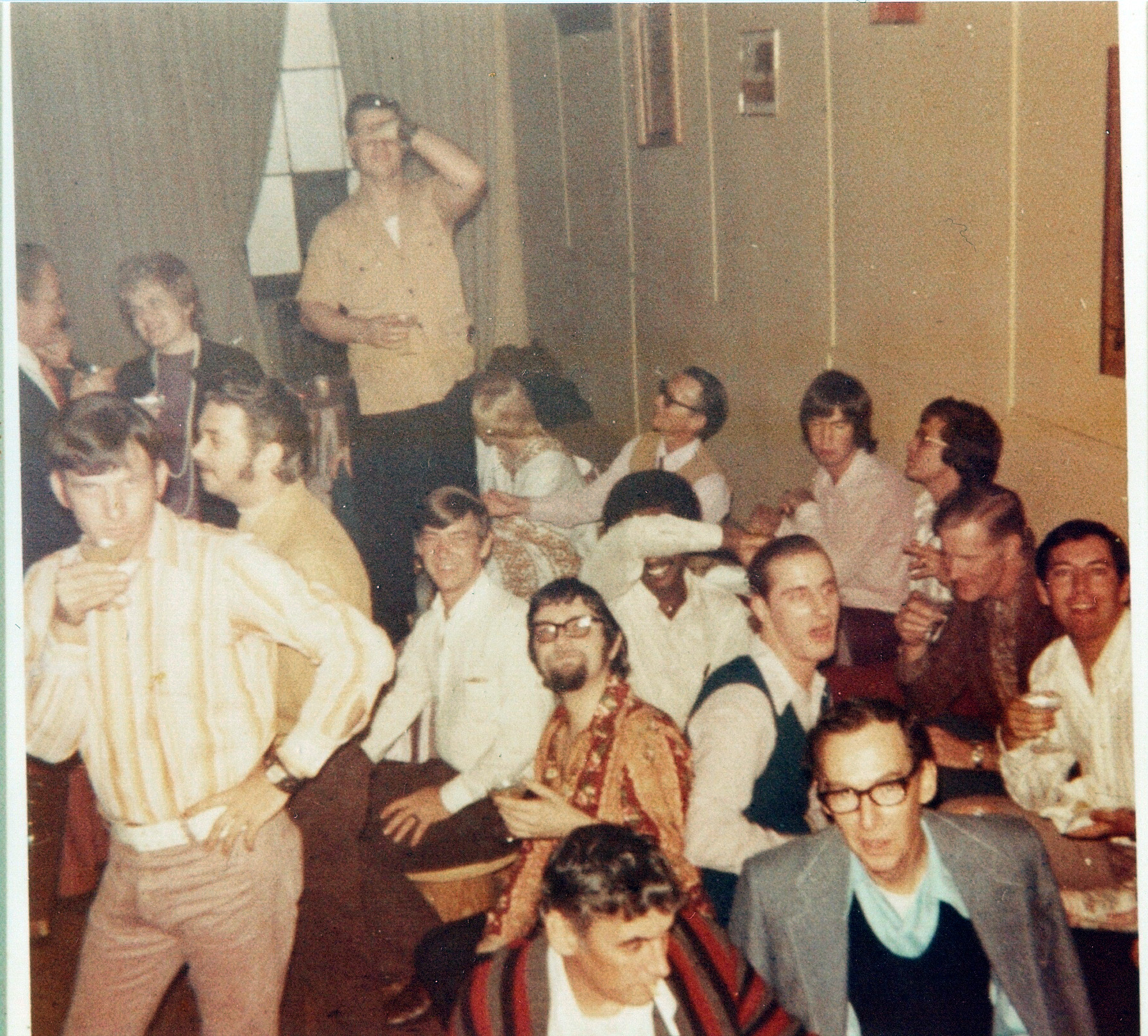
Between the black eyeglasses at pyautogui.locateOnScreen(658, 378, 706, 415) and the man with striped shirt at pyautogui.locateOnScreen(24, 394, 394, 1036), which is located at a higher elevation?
the black eyeglasses at pyautogui.locateOnScreen(658, 378, 706, 415)

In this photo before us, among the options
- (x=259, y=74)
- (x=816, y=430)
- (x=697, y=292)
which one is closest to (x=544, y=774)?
(x=816, y=430)

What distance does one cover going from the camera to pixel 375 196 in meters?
3.16

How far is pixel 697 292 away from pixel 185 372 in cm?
133

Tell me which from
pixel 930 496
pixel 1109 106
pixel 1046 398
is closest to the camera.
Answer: pixel 1109 106

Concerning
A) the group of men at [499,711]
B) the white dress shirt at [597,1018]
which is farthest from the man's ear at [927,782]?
the white dress shirt at [597,1018]

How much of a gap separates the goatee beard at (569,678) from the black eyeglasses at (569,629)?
7 cm

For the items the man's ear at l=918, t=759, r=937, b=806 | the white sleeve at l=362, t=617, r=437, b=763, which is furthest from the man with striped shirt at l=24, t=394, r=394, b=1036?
the man's ear at l=918, t=759, r=937, b=806

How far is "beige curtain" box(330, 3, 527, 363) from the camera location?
3.01 meters

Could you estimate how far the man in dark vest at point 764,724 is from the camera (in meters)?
2.90

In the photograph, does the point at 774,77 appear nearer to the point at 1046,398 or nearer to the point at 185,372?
the point at 1046,398

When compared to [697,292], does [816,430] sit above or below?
below

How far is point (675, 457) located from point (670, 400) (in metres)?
0.15

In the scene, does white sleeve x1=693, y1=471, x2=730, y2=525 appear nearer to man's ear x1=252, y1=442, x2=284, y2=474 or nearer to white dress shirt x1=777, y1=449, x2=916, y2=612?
white dress shirt x1=777, y1=449, x2=916, y2=612

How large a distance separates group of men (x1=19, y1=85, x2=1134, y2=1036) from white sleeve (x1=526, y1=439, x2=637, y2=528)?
0.17 meters
